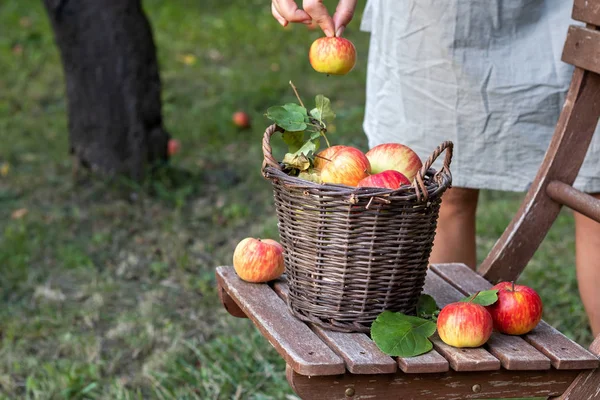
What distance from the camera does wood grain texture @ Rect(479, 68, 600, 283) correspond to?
1.86 metres

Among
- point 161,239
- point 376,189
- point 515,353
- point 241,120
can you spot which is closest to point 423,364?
point 515,353

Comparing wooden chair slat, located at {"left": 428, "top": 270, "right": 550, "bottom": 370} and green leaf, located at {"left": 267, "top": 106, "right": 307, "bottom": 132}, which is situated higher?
green leaf, located at {"left": 267, "top": 106, "right": 307, "bottom": 132}

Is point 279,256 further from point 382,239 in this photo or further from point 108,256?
point 108,256

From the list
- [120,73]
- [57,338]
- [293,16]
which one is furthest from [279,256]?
[120,73]

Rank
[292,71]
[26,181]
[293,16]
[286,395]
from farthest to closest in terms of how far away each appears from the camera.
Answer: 1. [292,71]
2. [26,181]
3. [286,395]
4. [293,16]

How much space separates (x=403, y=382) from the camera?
1.48 meters

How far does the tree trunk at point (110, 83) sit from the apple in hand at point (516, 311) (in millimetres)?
2987

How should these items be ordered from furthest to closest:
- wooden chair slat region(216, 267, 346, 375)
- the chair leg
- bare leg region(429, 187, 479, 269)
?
1. bare leg region(429, 187, 479, 269)
2. the chair leg
3. wooden chair slat region(216, 267, 346, 375)

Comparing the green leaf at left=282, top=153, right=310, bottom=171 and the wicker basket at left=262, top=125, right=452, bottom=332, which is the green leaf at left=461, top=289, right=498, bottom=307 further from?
the green leaf at left=282, top=153, right=310, bottom=171

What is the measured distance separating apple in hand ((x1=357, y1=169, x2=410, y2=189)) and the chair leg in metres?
0.49

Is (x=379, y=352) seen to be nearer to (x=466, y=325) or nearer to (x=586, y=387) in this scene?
(x=466, y=325)

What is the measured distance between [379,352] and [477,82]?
0.91 m

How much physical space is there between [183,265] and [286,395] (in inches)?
48.3

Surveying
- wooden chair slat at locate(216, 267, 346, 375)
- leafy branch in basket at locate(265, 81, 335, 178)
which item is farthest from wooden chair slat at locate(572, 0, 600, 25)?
wooden chair slat at locate(216, 267, 346, 375)
